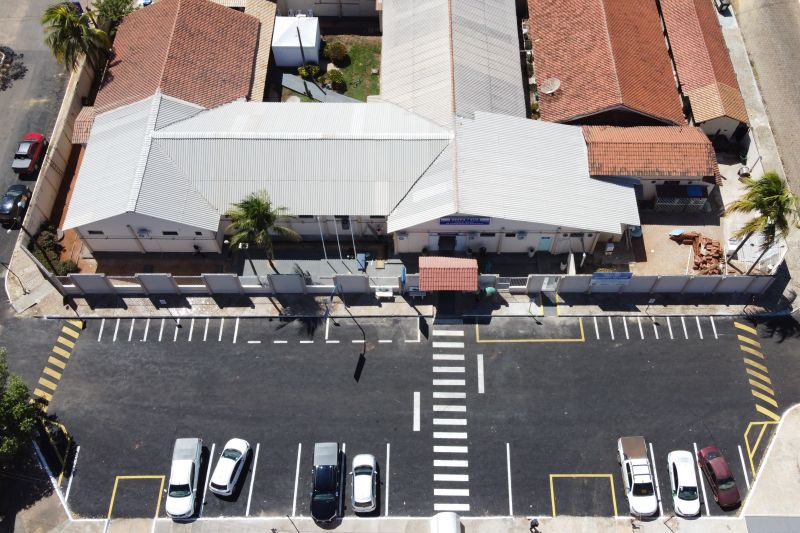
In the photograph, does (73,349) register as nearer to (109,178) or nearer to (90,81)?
(109,178)

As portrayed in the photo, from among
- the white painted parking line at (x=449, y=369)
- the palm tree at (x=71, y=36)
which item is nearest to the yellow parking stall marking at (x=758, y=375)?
the white painted parking line at (x=449, y=369)

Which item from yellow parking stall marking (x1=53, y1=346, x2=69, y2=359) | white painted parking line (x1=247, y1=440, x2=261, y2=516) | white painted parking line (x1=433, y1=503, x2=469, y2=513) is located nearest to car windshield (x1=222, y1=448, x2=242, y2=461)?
white painted parking line (x1=247, y1=440, x2=261, y2=516)

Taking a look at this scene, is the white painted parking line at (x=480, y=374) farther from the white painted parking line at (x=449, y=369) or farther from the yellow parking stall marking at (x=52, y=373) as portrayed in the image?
the yellow parking stall marking at (x=52, y=373)

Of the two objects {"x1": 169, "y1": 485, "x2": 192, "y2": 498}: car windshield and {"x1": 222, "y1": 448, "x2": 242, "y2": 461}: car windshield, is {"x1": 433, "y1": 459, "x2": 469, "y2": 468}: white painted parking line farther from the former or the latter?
{"x1": 169, "y1": 485, "x2": 192, "y2": 498}: car windshield

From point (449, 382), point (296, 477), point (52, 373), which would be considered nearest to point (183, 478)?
point (296, 477)

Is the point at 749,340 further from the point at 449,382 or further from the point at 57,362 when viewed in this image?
the point at 57,362

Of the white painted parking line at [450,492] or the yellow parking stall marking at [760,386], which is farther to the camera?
the yellow parking stall marking at [760,386]

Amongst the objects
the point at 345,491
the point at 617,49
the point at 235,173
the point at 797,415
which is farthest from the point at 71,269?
the point at 797,415
